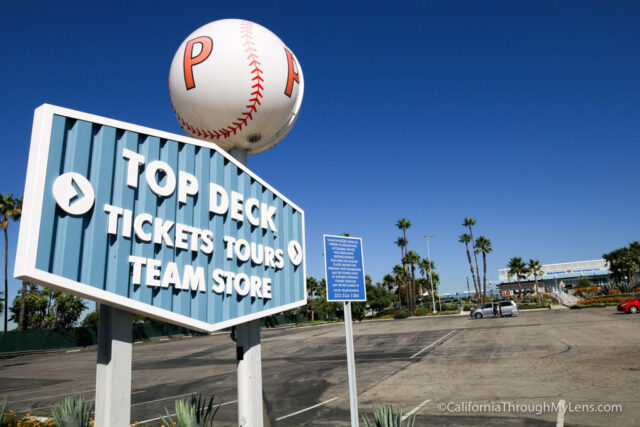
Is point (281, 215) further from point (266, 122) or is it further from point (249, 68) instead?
point (249, 68)

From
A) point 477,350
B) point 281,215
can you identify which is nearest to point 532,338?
point 477,350

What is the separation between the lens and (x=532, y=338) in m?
17.4

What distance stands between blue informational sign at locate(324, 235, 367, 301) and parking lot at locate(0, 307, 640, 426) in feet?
10.8

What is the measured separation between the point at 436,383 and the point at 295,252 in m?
6.29

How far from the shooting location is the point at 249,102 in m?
5.28

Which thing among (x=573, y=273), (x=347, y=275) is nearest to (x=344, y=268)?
(x=347, y=275)

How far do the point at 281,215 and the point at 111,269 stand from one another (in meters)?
3.00


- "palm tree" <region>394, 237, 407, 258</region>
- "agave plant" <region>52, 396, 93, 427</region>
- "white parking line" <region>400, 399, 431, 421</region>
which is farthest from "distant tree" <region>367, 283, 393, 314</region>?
"agave plant" <region>52, 396, 93, 427</region>

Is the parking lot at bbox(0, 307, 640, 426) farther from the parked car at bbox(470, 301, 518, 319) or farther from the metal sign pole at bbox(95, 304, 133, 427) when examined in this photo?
the parked car at bbox(470, 301, 518, 319)

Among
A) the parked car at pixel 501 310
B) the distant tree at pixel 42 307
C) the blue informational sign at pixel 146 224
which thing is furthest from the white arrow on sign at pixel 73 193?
the distant tree at pixel 42 307

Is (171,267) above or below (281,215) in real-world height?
below

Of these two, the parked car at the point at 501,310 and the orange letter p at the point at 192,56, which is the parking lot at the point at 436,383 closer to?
the orange letter p at the point at 192,56

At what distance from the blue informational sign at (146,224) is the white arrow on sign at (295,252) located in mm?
413

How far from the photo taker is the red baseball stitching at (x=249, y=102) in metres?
5.19
